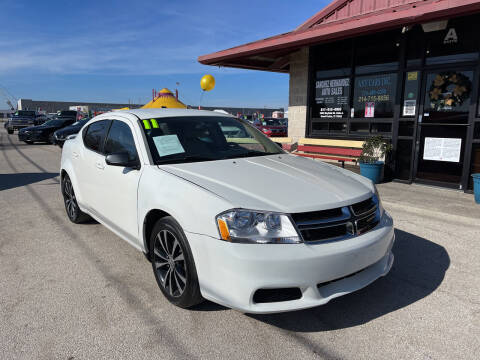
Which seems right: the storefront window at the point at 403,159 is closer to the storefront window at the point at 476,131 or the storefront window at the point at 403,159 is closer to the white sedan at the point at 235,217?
the storefront window at the point at 476,131

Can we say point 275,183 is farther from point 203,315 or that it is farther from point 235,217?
point 203,315

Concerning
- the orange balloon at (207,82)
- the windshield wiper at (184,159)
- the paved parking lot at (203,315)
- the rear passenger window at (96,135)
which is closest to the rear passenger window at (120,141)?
the rear passenger window at (96,135)

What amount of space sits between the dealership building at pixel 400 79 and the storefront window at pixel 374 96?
0.02m

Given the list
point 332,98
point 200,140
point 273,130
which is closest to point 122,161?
point 200,140

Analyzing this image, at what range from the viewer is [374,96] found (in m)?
8.46

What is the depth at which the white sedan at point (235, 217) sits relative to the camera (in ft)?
7.73

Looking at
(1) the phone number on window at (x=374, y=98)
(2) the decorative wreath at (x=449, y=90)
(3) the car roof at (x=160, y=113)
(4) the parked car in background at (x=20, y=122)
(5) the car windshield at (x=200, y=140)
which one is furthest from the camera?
(4) the parked car in background at (x=20, y=122)

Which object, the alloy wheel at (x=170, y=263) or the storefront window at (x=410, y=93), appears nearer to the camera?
the alloy wheel at (x=170, y=263)

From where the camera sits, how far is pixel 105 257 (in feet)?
12.9

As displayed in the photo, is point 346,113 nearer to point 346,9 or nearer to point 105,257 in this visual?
point 346,9

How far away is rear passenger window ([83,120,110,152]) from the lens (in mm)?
4168

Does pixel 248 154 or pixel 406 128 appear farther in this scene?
pixel 406 128

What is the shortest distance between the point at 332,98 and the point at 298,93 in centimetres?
118

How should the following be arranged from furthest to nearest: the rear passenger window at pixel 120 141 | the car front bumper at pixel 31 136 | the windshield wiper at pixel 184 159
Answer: the car front bumper at pixel 31 136
the rear passenger window at pixel 120 141
the windshield wiper at pixel 184 159
